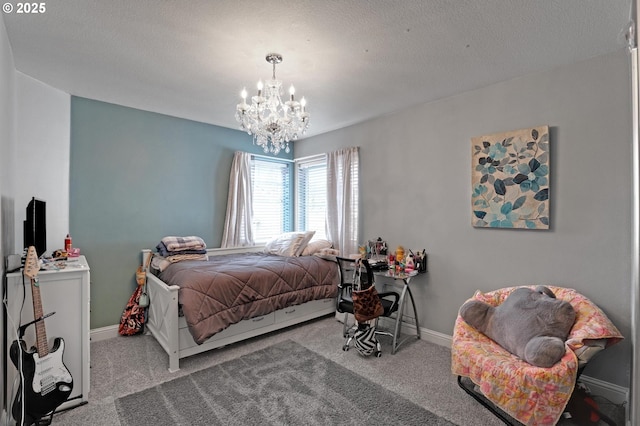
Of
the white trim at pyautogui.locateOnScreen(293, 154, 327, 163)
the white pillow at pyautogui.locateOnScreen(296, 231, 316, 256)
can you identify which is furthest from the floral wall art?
the white trim at pyautogui.locateOnScreen(293, 154, 327, 163)

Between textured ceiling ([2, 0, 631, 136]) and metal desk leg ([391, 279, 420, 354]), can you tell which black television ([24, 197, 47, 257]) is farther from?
metal desk leg ([391, 279, 420, 354])

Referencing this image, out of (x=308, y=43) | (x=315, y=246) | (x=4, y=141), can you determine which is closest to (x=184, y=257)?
(x=315, y=246)

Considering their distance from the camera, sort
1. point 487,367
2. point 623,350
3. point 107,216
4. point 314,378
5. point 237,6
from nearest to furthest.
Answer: point 237,6, point 487,367, point 623,350, point 314,378, point 107,216

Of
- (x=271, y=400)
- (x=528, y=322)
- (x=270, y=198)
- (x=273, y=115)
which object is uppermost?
(x=273, y=115)

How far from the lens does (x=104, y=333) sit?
11.0 ft

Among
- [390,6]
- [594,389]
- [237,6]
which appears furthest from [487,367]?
[237,6]

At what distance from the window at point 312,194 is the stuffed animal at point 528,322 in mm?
2553

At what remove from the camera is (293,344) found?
3.18 m

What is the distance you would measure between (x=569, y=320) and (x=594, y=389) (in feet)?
2.54

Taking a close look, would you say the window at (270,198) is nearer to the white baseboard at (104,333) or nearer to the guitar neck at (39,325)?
the white baseboard at (104,333)

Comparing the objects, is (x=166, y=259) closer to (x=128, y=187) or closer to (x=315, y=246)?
(x=128, y=187)

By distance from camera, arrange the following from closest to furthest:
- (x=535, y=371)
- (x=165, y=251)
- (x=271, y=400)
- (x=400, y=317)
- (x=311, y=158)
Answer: (x=535, y=371) → (x=271, y=400) → (x=400, y=317) → (x=165, y=251) → (x=311, y=158)

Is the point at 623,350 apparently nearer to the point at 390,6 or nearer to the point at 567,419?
the point at 567,419

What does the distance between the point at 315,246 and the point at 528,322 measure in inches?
101
